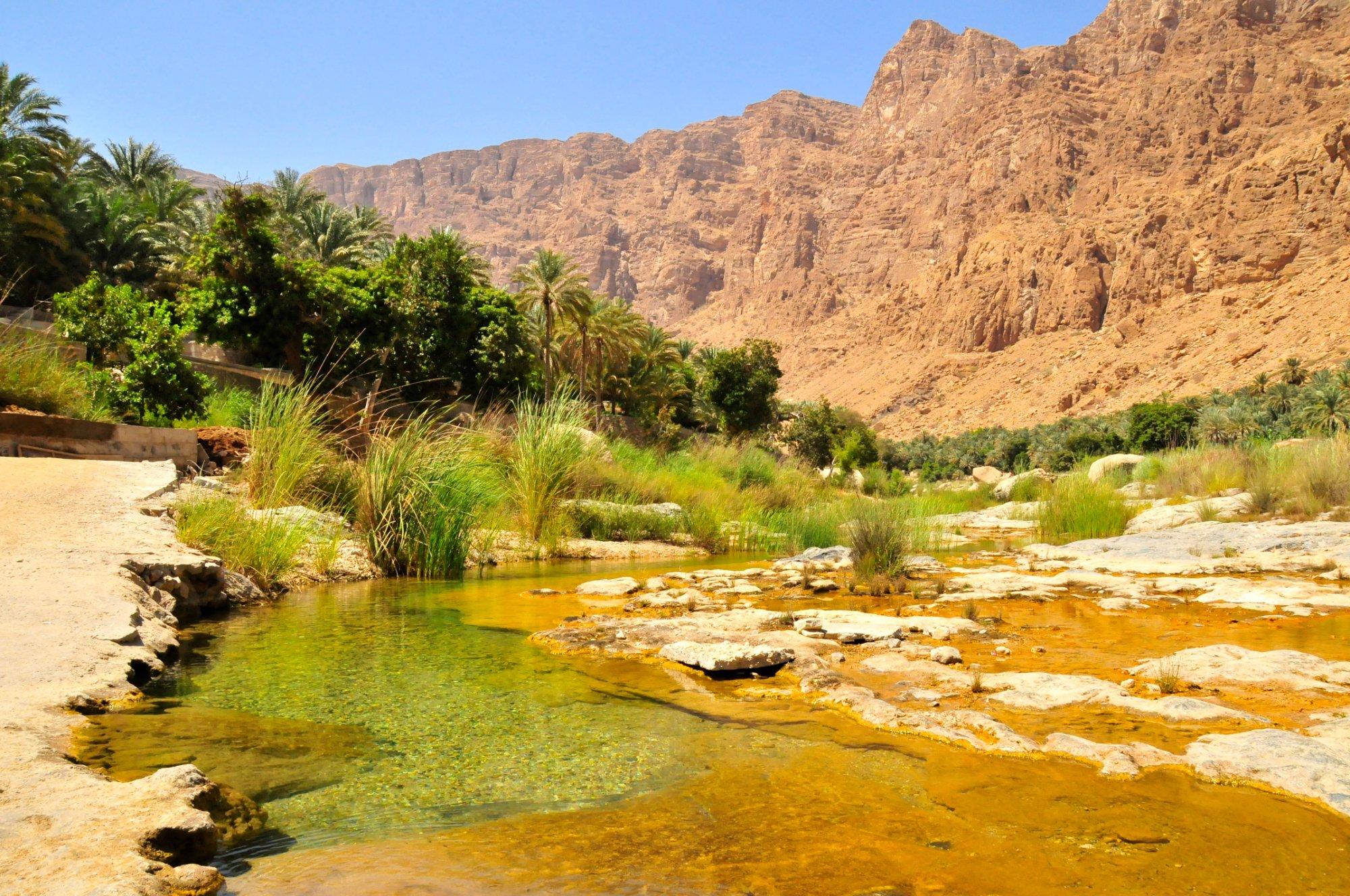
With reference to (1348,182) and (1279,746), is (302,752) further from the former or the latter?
(1348,182)

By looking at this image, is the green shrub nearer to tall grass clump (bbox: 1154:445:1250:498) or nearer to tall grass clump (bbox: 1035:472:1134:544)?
tall grass clump (bbox: 1035:472:1134:544)

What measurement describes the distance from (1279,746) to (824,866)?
2065 mm

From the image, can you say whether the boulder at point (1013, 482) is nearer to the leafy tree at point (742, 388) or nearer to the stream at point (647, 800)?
the leafy tree at point (742, 388)

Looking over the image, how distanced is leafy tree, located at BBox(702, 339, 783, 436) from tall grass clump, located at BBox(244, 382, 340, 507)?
3547cm

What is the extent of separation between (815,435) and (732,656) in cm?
4562

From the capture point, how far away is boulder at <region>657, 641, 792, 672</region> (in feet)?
17.3

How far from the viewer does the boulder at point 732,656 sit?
207 inches

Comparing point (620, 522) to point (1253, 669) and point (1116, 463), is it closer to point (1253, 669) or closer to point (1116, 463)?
point (1253, 669)

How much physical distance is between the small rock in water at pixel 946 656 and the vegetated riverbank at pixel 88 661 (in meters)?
3.92

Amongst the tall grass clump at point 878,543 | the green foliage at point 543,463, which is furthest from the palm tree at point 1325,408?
the green foliage at point 543,463

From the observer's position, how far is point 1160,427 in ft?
166

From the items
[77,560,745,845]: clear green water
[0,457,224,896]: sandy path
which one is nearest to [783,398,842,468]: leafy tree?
[0,457,224,896]: sandy path

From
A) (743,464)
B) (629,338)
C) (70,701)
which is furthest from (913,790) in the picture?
(629,338)

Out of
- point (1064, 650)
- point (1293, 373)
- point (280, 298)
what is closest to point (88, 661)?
point (1064, 650)
